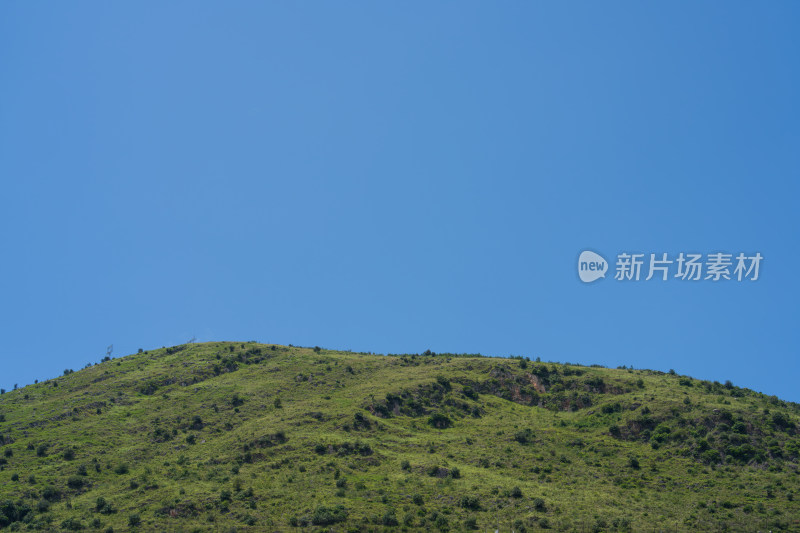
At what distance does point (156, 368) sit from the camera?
490 ft

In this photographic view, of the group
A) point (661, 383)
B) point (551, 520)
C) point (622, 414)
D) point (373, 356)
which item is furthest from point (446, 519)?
point (373, 356)

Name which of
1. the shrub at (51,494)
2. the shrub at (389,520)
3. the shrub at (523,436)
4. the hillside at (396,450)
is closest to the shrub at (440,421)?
the hillside at (396,450)

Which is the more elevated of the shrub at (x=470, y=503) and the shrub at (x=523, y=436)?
the shrub at (x=523, y=436)

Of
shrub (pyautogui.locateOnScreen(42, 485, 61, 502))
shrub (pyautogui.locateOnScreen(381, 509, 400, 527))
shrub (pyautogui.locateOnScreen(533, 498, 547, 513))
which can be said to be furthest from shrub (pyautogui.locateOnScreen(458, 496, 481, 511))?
shrub (pyautogui.locateOnScreen(42, 485, 61, 502))

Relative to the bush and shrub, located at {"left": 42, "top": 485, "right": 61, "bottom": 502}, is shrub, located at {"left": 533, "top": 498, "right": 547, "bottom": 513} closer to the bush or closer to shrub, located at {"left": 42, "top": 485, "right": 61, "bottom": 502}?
the bush

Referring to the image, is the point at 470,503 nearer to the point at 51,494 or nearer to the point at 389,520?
the point at 389,520

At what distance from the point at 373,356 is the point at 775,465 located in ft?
301

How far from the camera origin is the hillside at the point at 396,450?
3334 inches

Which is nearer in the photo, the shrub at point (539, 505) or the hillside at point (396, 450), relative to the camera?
the shrub at point (539, 505)

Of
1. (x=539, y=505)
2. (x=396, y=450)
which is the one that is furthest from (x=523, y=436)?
(x=539, y=505)

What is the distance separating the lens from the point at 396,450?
10488 cm

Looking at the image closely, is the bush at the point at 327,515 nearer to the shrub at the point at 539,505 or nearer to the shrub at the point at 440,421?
the shrub at the point at 539,505

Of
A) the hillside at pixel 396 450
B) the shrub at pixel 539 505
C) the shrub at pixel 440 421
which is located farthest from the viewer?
the shrub at pixel 440 421

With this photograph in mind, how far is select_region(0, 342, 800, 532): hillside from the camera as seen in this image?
278 ft
